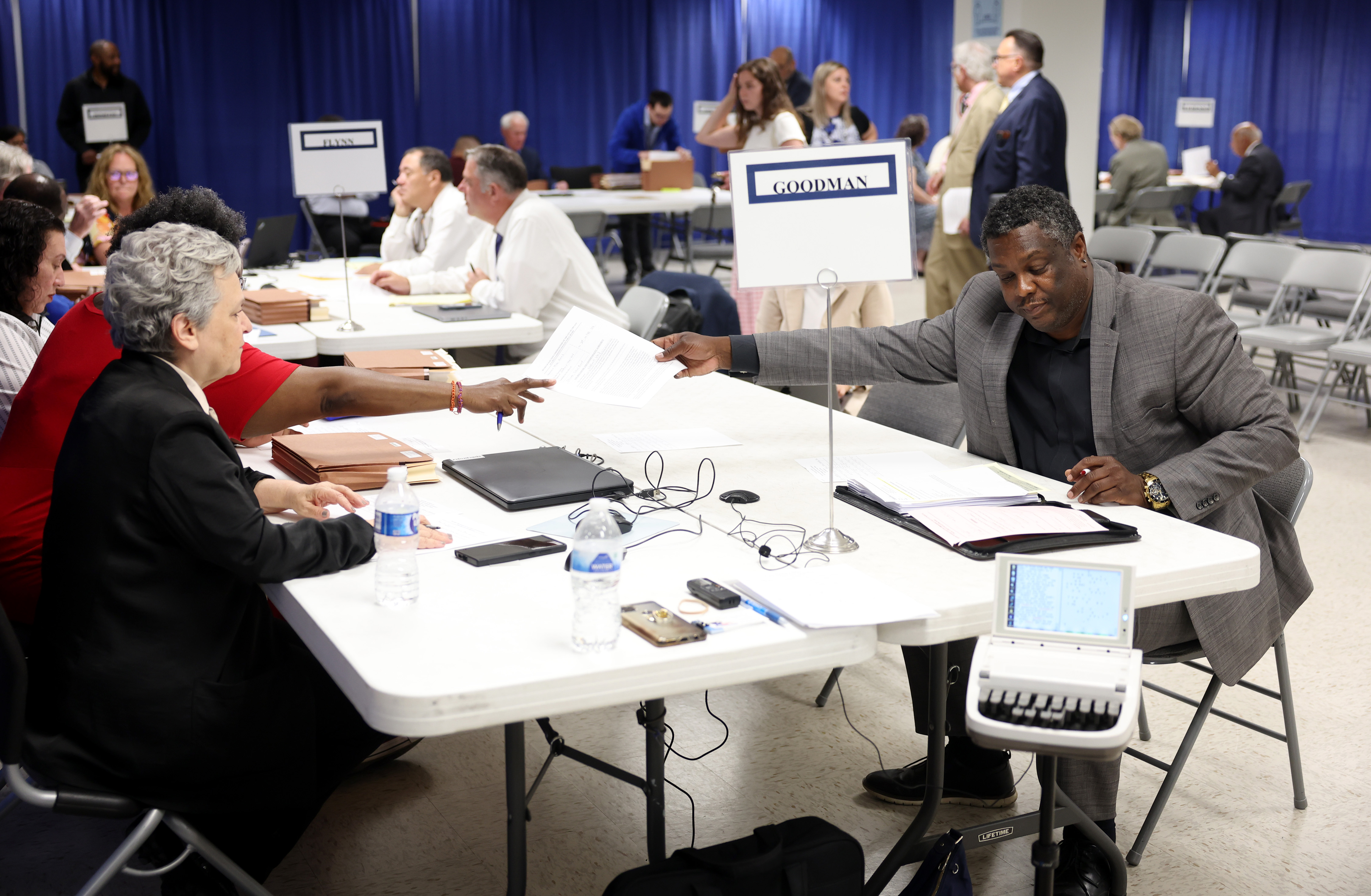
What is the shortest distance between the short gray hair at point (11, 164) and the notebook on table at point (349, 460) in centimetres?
261

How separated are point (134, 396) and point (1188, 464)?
5.83ft

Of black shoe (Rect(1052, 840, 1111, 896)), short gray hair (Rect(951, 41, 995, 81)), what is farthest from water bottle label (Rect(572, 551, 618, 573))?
short gray hair (Rect(951, 41, 995, 81))

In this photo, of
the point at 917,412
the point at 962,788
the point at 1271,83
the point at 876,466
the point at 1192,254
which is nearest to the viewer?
the point at 876,466

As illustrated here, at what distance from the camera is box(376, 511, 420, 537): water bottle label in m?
1.70

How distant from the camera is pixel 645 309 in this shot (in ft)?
14.0

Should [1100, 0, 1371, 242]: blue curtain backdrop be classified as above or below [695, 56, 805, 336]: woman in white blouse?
above

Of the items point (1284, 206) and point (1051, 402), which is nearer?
point (1051, 402)

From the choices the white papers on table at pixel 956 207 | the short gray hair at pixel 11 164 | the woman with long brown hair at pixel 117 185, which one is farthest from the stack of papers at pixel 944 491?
the woman with long brown hair at pixel 117 185

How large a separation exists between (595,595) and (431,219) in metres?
4.28

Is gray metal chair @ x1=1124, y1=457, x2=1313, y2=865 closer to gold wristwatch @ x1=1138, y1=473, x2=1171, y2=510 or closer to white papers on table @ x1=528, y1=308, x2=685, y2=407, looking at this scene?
gold wristwatch @ x1=1138, y1=473, x2=1171, y2=510

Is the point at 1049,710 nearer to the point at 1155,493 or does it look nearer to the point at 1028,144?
the point at 1155,493

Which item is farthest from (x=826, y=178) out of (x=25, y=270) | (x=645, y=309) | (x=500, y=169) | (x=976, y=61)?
(x=976, y=61)

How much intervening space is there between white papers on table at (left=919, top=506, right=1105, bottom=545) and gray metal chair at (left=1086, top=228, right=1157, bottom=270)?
18.1 feet

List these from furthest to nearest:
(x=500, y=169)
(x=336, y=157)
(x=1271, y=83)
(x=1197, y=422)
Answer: (x=1271, y=83)
(x=336, y=157)
(x=500, y=169)
(x=1197, y=422)
